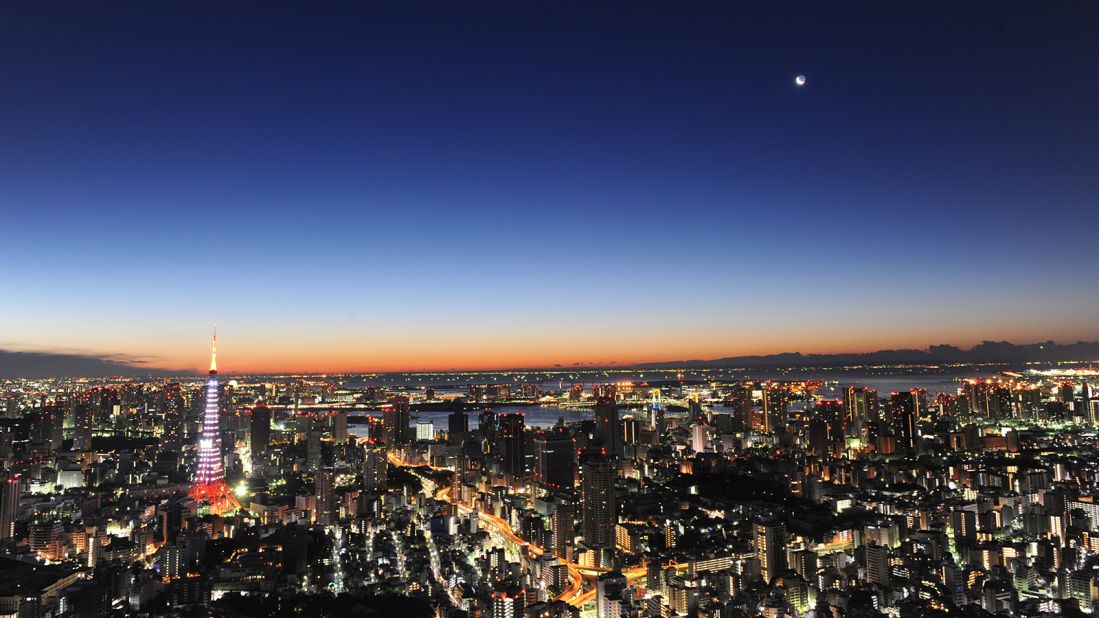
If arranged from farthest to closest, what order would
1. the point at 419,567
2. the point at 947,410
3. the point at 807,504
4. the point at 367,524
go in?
the point at 947,410
the point at 807,504
the point at 367,524
the point at 419,567

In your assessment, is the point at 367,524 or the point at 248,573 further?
the point at 367,524

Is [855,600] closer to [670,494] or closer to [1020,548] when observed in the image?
[1020,548]

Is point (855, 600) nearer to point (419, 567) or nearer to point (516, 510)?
point (419, 567)

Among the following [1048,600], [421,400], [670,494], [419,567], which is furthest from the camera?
[421,400]

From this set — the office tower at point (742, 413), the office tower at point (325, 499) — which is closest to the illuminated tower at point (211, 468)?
the office tower at point (325, 499)

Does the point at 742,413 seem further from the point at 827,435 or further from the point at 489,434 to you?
the point at 489,434

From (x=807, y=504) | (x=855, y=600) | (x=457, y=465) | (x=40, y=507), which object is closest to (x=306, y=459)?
(x=457, y=465)

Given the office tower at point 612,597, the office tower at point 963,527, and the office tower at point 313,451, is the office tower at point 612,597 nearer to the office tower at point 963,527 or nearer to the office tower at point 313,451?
the office tower at point 963,527
